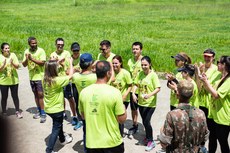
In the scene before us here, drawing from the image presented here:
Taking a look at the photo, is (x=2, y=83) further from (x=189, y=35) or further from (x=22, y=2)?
(x=22, y=2)

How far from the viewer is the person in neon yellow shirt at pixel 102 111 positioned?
4.62 m

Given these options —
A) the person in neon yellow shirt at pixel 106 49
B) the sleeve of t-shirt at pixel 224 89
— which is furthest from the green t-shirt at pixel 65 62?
the sleeve of t-shirt at pixel 224 89

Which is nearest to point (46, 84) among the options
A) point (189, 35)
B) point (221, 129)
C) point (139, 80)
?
point (139, 80)

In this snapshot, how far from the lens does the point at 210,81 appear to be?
6250mm

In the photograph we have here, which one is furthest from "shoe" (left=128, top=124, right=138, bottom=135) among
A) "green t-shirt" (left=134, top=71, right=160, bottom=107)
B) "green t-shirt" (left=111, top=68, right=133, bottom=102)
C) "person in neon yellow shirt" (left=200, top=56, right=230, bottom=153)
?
"person in neon yellow shirt" (left=200, top=56, right=230, bottom=153)

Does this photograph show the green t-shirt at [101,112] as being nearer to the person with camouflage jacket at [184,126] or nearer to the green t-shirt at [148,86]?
the person with camouflage jacket at [184,126]

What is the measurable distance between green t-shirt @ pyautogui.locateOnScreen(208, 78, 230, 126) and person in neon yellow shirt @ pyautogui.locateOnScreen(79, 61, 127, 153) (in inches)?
70.8

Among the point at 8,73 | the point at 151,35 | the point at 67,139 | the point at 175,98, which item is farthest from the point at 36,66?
the point at 151,35

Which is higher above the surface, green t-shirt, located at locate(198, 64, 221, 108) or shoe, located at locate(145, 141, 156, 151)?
green t-shirt, located at locate(198, 64, 221, 108)

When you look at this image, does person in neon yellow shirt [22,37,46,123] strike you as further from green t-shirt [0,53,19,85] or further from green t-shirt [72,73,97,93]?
green t-shirt [72,73,97,93]

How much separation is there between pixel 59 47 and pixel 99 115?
4.00m

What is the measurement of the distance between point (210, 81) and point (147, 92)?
131cm

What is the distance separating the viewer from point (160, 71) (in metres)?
13.0

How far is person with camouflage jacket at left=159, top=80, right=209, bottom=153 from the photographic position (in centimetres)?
410
